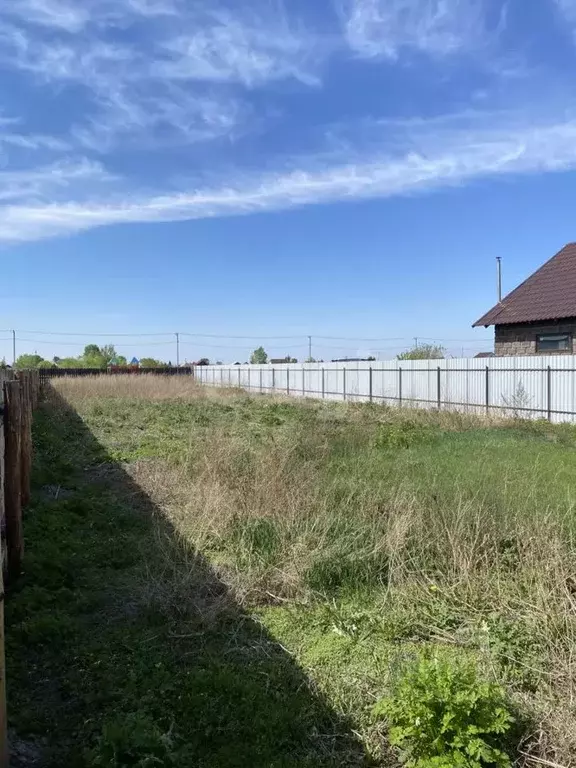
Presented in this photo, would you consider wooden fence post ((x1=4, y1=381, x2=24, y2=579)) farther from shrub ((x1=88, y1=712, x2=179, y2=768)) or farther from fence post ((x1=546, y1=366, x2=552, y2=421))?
fence post ((x1=546, y1=366, x2=552, y2=421))

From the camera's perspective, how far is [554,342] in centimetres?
1959

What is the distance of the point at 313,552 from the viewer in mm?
4574

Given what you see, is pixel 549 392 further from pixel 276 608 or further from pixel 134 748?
pixel 134 748

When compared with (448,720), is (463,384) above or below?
above

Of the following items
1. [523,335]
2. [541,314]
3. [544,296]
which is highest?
[544,296]

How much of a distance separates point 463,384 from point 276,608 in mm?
15554

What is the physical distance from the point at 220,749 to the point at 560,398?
14238mm

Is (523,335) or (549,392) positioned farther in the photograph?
(523,335)

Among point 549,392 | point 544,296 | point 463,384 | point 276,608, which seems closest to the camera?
point 276,608

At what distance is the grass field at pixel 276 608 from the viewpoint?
9.01 feet

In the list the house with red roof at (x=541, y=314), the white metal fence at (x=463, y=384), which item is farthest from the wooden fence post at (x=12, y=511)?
the house with red roof at (x=541, y=314)

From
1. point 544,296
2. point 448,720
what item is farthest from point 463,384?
point 448,720

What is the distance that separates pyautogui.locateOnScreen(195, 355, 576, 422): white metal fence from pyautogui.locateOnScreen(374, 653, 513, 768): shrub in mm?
13289

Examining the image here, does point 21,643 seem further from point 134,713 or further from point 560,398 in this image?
point 560,398
